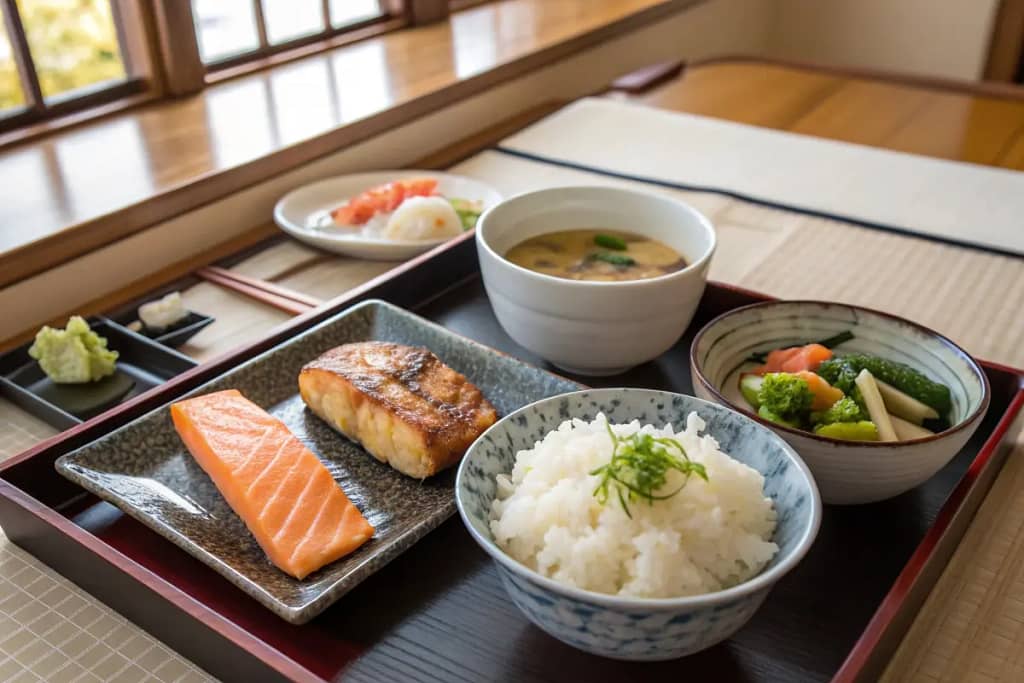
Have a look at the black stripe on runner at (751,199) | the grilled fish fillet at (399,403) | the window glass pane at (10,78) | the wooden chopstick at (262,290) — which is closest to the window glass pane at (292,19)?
the window glass pane at (10,78)

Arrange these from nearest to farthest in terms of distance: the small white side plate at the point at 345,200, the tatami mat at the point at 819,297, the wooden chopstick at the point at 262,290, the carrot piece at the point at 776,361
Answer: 1. the tatami mat at the point at 819,297
2. the carrot piece at the point at 776,361
3. the wooden chopstick at the point at 262,290
4. the small white side plate at the point at 345,200

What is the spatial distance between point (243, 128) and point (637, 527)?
139 centimetres

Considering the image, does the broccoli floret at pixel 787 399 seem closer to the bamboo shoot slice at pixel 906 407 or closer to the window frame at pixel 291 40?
the bamboo shoot slice at pixel 906 407

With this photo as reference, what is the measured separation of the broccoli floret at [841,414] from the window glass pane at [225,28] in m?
1.67

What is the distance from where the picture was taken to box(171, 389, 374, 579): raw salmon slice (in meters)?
0.85

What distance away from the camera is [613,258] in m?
1.24

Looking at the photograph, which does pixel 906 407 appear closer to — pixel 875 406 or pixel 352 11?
pixel 875 406

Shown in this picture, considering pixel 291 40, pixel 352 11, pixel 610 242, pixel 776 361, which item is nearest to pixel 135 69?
pixel 291 40

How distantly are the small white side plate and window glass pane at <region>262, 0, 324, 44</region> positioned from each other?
718 millimetres

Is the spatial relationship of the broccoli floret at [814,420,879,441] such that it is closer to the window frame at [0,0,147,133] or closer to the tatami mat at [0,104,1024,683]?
the tatami mat at [0,104,1024,683]

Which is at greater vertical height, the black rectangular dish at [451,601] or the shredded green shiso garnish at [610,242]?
the shredded green shiso garnish at [610,242]

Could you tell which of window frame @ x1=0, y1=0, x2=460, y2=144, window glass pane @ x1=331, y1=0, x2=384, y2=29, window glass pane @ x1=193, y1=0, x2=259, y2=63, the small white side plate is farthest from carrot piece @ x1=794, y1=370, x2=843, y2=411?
window glass pane @ x1=331, y1=0, x2=384, y2=29

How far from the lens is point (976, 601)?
2.88 feet

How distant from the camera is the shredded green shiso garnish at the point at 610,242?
126cm
